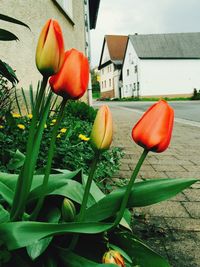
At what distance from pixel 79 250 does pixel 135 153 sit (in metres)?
3.55

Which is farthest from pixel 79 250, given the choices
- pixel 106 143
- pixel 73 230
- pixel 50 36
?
pixel 50 36

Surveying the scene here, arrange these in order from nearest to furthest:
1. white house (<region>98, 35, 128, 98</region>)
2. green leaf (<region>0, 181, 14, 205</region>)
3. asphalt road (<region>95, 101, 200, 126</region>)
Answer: green leaf (<region>0, 181, 14, 205</region>)
asphalt road (<region>95, 101, 200, 126</region>)
white house (<region>98, 35, 128, 98</region>)

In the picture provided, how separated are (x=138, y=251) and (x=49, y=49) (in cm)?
66

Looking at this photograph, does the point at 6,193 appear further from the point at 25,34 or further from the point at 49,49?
the point at 25,34

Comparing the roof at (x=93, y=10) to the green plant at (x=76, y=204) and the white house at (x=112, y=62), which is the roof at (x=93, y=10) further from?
the white house at (x=112, y=62)

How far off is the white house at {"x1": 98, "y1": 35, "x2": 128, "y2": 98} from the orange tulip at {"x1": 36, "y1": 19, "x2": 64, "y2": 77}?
49737mm

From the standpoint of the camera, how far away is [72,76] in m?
0.89

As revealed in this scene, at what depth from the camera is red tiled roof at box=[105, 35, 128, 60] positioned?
52.2m

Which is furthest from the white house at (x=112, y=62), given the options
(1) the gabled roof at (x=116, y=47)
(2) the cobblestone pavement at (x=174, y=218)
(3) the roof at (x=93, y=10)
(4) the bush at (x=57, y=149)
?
(4) the bush at (x=57, y=149)

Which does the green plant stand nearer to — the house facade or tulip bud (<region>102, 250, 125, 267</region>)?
tulip bud (<region>102, 250, 125, 267</region>)

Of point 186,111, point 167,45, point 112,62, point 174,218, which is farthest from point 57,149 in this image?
point 112,62

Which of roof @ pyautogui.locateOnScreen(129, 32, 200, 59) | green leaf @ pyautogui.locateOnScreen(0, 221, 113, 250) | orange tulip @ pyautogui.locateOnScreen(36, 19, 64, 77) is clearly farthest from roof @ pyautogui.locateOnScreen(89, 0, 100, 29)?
roof @ pyautogui.locateOnScreen(129, 32, 200, 59)

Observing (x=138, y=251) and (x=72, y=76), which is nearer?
(x=72, y=76)

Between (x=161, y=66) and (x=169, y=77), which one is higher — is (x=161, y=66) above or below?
above
